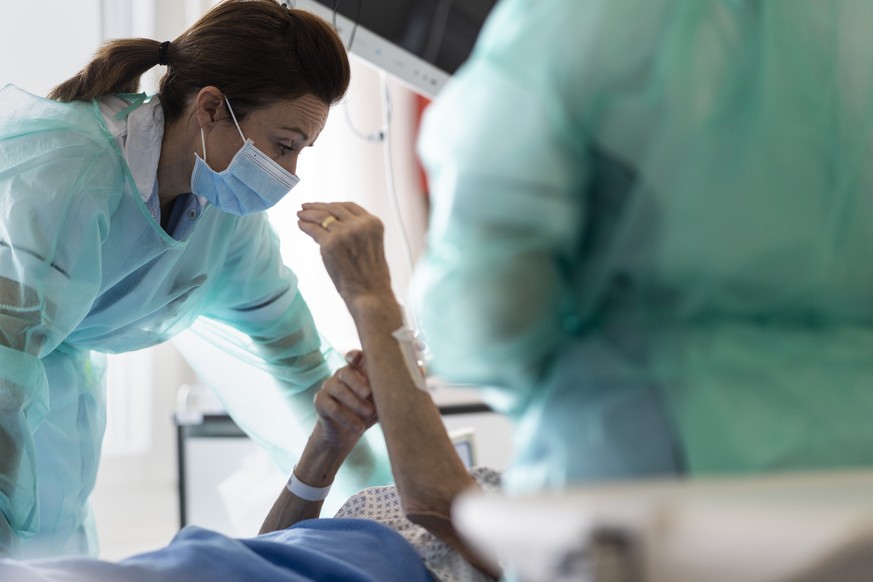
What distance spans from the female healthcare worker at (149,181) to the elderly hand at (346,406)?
13.8 inches

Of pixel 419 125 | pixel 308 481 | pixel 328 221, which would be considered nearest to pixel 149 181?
pixel 328 221

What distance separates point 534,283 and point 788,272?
0.56 feet

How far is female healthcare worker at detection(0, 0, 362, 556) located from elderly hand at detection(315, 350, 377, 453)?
1.15 ft

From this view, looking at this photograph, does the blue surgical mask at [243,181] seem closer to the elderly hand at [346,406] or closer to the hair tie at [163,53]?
the hair tie at [163,53]

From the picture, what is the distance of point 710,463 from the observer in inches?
23.3

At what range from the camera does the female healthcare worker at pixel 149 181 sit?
1.23 meters

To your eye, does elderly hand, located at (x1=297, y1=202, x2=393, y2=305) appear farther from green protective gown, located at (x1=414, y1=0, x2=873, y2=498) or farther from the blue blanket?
green protective gown, located at (x1=414, y1=0, x2=873, y2=498)

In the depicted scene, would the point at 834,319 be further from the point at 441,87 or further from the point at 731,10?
the point at 441,87

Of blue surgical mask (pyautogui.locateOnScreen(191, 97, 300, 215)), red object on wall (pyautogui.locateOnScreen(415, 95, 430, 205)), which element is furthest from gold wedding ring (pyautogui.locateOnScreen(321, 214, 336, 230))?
red object on wall (pyautogui.locateOnScreen(415, 95, 430, 205))

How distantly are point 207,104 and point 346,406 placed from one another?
0.52 metres

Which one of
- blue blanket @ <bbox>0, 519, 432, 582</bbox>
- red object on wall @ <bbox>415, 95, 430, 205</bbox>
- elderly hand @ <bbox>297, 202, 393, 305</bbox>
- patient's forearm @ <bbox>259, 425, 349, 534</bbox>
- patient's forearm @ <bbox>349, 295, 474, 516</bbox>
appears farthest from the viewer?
red object on wall @ <bbox>415, 95, 430, 205</bbox>

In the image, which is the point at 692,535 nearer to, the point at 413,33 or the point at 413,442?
the point at 413,442

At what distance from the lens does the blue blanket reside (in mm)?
822

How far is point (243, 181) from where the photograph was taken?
148 centimetres
